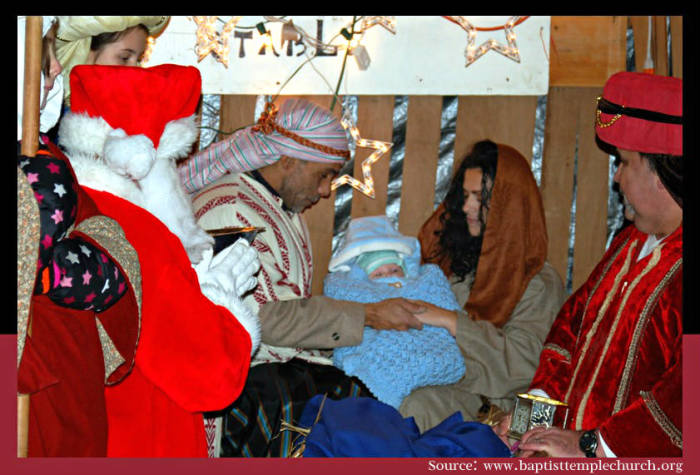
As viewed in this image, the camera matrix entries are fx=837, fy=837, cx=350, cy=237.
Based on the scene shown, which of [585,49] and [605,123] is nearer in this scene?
[605,123]

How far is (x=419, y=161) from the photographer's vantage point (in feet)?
14.1

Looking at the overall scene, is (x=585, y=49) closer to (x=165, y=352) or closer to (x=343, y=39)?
(x=343, y=39)

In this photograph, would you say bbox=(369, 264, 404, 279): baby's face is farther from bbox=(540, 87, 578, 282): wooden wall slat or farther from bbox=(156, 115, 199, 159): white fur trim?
bbox=(156, 115, 199, 159): white fur trim

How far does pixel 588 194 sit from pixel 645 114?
1.58m

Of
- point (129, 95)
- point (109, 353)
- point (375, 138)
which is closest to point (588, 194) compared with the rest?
point (375, 138)

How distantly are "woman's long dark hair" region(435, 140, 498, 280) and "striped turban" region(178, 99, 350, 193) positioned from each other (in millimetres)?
618

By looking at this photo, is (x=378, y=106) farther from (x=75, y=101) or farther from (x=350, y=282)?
(x=75, y=101)

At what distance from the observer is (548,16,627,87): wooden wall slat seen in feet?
13.7

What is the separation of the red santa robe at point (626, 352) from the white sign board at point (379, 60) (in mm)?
1442

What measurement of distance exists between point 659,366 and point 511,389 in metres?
1.12

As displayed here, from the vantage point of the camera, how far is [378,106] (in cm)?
429

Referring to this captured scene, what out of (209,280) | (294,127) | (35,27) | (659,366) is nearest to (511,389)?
(659,366)

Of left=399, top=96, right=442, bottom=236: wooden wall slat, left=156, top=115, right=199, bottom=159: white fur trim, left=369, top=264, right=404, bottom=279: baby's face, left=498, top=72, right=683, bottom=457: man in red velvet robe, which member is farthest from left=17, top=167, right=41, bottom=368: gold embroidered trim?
left=399, top=96, right=442, bottom=236: wooden wall slat

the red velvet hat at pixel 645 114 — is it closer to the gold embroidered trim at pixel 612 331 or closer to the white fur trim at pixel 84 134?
the gold embroidered trim at pixel 612 331
